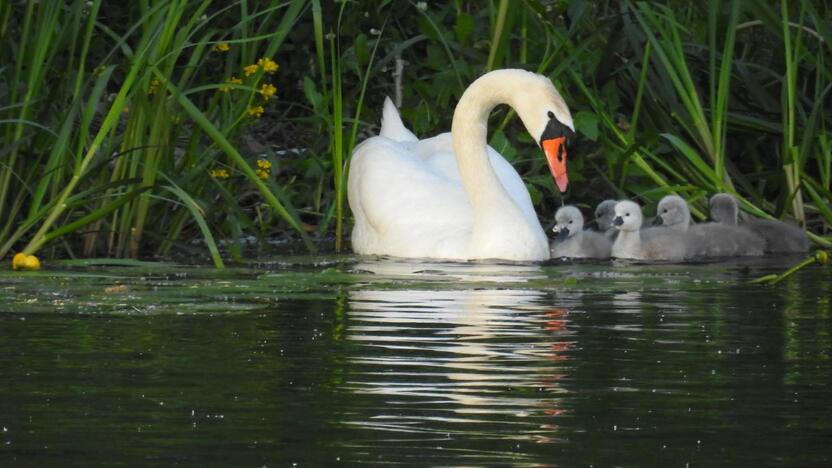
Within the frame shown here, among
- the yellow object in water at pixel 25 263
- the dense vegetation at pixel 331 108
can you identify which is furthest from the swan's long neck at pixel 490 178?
the yellow object in water at pixel 25 263

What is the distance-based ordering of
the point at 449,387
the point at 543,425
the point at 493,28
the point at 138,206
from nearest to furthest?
1. the point at 543,425
2. the point at 449,387
3. the point at 138,206
4. the point at 493,28

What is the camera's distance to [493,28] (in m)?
10.3

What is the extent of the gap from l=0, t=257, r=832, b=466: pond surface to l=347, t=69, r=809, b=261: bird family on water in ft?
3.43

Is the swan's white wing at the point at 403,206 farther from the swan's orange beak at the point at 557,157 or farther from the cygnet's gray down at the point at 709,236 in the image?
the cygnet's gray down at the point at 709,236

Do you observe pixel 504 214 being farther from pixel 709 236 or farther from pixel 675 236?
pixel 709 236

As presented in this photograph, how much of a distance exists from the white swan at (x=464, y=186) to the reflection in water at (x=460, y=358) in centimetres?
116

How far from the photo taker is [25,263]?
8.15 m

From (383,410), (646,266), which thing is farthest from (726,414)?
(646,266)

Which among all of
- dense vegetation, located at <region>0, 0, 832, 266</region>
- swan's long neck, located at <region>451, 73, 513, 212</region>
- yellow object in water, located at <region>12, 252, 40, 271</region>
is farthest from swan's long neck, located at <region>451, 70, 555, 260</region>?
yellow object in water, located at <region>12, 252, 40, 271</region>

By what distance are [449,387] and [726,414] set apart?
0.74 m

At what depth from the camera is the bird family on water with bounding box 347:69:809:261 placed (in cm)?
949

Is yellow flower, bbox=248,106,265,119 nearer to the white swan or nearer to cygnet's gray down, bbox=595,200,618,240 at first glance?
the white swan

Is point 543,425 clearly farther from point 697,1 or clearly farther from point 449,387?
point 697,1

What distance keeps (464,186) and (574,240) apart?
596 mm
